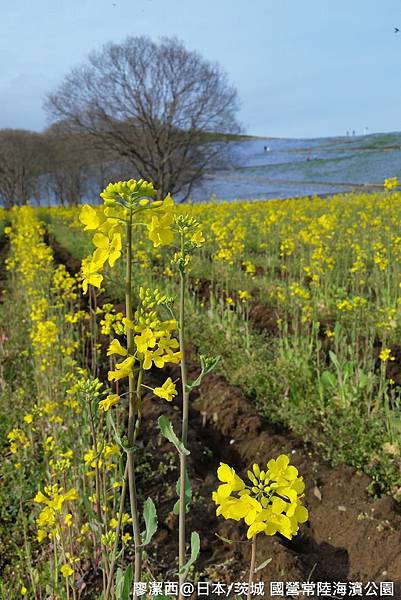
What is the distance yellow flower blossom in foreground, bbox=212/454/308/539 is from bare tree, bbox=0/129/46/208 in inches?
1944

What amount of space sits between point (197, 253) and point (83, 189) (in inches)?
1928

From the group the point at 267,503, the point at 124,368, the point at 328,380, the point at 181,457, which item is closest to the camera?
the point at 267,503

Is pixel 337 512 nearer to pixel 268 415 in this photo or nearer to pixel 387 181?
pixel 268 415

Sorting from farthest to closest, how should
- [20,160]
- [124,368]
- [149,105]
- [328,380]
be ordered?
1. [20,160]
2. [149,105]
3. [328,380]
4. [124,368]

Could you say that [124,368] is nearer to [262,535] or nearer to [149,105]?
[262,535]

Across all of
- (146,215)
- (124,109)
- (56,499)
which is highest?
(124,109)

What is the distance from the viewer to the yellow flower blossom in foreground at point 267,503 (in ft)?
3.43

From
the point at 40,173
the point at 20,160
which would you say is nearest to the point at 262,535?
the point at 20,160

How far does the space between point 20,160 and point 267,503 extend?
5200cm

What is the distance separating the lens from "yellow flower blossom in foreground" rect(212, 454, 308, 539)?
1.05m

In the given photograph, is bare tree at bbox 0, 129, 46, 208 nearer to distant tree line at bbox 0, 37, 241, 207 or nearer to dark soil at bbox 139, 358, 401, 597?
distant tree line at bbox 0, 37, 241, 207

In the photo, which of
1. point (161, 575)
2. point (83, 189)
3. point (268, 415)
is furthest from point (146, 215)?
point (83, 189)

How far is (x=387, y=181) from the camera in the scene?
5.33 m

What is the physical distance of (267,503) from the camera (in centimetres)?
108
